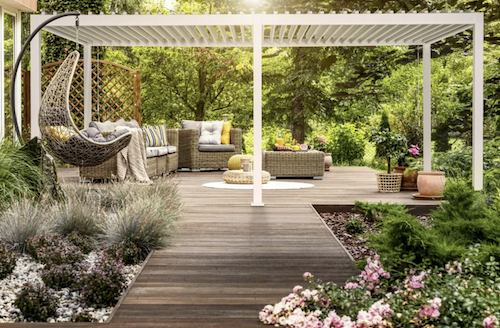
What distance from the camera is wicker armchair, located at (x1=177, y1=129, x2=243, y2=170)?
11.0m

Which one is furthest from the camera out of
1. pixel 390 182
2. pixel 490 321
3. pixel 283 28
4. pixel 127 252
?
pixel 283 28

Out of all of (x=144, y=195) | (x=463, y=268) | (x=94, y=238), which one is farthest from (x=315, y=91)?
(x=463, y=268)

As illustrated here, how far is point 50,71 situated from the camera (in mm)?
11219

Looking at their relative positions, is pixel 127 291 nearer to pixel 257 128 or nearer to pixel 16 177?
pixel 16 177

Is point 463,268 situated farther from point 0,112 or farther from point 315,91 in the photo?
point 315,91

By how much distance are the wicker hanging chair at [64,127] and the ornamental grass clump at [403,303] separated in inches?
154

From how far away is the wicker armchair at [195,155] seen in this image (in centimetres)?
1098

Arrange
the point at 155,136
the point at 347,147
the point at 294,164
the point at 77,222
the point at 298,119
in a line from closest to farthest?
1. the point at 77,222
2. the point at 294,164
3. the point at 155,136
4. the point at 347,147
5. the point at 298,119

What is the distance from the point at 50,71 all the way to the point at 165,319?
380 inches

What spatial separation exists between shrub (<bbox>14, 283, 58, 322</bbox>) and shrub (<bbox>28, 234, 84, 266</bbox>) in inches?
21.8

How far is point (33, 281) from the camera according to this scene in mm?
3348

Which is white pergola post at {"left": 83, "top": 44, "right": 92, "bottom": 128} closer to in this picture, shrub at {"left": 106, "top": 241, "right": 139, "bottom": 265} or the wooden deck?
the wooden deck

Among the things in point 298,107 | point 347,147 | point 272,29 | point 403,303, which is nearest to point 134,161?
point 272,29

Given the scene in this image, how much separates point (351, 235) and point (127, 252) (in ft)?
6.69
